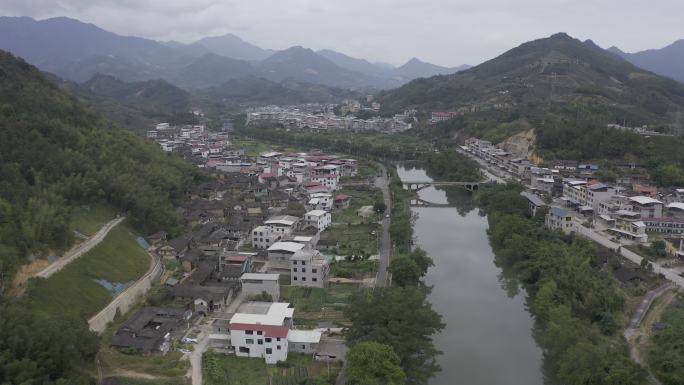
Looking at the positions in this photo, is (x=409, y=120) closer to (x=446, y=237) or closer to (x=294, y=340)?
(x=446, y=237)

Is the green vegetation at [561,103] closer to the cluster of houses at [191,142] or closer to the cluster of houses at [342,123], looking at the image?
the cluster of houses at [342,123]

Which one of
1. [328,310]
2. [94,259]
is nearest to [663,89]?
[328,310]

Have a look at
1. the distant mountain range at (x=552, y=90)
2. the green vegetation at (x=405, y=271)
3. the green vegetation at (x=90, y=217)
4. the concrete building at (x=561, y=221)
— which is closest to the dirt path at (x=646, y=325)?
Result: the green vegetation at (x=405, y=271)

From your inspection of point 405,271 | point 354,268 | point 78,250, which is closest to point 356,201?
point 354,268

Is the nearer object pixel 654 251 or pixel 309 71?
pixel 654 251

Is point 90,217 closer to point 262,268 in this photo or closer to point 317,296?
point 262,268

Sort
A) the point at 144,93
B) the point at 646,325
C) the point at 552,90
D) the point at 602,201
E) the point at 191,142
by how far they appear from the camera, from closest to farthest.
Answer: the point at 646,325 < the point at 602,201 < the point at 191,142 < the point at 552,90 < the point at 144,93
